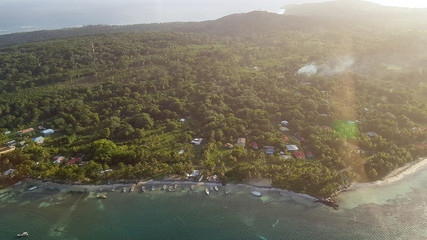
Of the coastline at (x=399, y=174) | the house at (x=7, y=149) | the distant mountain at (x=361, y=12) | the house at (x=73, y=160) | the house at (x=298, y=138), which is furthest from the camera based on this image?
the distant mountain at (x=361, y=12)

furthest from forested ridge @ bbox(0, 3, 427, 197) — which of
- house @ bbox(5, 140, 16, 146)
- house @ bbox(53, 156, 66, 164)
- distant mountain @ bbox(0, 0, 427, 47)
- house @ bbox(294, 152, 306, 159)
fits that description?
distant mountain @ bbox(0, 0, 427, 47)

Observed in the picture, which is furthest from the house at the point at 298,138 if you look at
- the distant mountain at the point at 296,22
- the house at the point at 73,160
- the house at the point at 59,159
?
the distant mountain at the point at 296,22

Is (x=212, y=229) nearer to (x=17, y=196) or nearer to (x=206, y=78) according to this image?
(x=17, y=196)

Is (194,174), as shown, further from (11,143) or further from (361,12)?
(361,12)

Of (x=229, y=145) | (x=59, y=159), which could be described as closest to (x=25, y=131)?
(x=59, y=159)

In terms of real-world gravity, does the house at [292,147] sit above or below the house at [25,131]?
below

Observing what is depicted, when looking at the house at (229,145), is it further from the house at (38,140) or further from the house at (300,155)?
the house at (38,140)

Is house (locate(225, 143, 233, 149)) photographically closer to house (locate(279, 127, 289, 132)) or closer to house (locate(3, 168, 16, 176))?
house (locate(279, 127, 289, 132))
